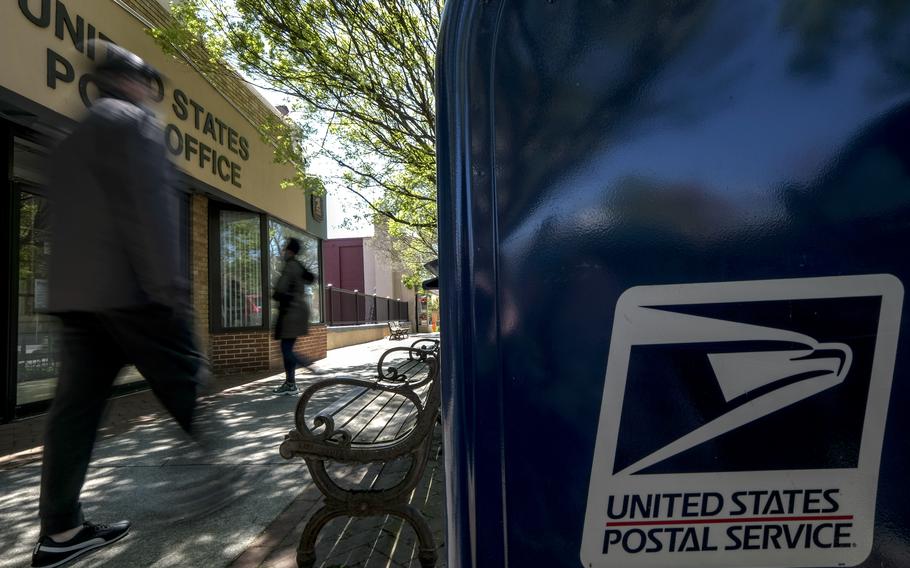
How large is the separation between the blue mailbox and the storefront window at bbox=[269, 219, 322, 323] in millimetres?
8811

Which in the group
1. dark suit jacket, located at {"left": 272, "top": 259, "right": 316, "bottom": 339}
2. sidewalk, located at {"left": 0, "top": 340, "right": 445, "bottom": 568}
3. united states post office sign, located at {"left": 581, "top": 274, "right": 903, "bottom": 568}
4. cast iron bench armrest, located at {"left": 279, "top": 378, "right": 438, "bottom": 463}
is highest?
dark suit jacket, located at {"left": 272, "top": 259, "right": 316, "bottom": 339}

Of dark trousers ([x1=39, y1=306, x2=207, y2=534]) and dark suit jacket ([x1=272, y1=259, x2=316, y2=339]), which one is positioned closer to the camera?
dark trousers ([x1=39, y1=306, x2=207, y2=534])

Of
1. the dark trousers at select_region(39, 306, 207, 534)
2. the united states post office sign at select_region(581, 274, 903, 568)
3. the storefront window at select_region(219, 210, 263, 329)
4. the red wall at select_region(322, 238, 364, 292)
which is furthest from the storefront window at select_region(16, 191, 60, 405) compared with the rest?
the red wall at select_region(322, 238, 364, 292)

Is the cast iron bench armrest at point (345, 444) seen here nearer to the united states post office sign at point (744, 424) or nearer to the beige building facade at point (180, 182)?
the beige building facade at point (180, 182)

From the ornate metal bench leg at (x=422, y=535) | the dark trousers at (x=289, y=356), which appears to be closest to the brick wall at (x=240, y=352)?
the dark trousers at (x=289, y=356)

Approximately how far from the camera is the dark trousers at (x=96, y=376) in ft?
7.20

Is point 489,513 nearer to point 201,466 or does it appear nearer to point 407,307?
point 201,466

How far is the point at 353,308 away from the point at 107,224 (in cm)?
2058

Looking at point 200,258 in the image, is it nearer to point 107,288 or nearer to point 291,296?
point 291,296

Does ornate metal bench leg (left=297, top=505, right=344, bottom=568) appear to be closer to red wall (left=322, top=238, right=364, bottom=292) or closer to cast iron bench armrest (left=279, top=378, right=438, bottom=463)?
cast iron bench armrest (left=279, top=378, right=438, bottom=463)

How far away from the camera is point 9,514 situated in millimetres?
3287

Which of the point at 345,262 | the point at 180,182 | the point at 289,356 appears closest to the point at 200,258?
the point at 289,356

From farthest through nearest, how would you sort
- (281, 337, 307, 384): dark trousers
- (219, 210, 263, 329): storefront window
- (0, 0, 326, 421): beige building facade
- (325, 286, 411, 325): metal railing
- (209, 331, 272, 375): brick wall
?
(325, 286, 411, 325): metal railing < (219, 210, 263, 329): storefront window < (209, 331, 272, 375): brick wall < (281, 337, 307, 384): dark trousers < (0, 0, 326, 421): beige building facade

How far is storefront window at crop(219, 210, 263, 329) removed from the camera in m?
10.2
